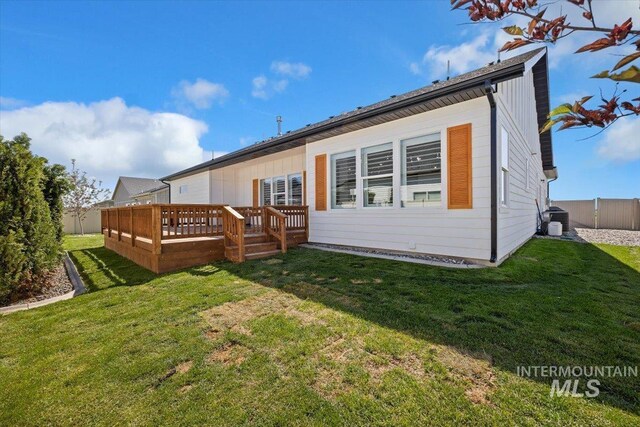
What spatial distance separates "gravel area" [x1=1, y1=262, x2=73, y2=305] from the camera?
4.84 m

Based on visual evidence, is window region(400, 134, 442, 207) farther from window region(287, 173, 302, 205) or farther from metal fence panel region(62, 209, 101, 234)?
metal fence panel region(62, 209, 101, 234)

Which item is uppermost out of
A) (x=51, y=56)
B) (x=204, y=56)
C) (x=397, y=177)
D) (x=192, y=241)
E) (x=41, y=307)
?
(x=204, y=56)

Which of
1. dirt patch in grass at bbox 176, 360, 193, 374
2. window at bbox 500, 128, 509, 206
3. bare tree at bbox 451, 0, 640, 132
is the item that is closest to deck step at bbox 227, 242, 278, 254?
dirt patch in grass at bbox 176, 360, 193, 374

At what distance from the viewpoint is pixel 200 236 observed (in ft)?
22.8

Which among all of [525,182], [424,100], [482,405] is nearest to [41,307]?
[482,405]

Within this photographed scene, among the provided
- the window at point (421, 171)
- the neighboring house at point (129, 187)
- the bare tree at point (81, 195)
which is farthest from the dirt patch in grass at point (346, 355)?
the neighboring house at point (129, 187)

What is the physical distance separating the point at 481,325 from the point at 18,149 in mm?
7581

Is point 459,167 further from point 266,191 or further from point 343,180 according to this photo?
point 266,191

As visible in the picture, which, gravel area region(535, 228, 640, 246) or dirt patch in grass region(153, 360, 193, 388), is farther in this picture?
gravel area region(535, 228, 640, 246)

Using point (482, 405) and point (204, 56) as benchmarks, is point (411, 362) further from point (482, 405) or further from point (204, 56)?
point (204, 56)

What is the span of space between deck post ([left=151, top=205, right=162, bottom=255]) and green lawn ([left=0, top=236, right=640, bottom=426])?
3.54 ft

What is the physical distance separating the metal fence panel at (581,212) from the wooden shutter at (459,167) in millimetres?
17345

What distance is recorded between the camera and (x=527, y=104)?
9.75 meters

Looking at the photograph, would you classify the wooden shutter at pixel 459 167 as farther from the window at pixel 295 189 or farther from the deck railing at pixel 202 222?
the window at pixel 295 189
